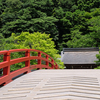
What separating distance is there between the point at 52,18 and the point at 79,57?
45.5 feet

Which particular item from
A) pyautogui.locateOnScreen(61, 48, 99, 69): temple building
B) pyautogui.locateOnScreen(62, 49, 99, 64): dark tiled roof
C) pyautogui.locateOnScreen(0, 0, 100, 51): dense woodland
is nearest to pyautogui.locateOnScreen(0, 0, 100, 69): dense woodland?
pyautogui.locateOnScreen(0, 0, 100, 51): dense woodland

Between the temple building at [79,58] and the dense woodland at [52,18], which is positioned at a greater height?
the dense woodland at [52,18]

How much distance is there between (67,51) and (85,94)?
2166cm

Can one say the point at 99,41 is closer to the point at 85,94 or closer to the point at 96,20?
the point at 96,20

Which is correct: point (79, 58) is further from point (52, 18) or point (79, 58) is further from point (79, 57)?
point (52, 18)

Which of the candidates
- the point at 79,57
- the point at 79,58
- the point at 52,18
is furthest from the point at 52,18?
the point at 79,58

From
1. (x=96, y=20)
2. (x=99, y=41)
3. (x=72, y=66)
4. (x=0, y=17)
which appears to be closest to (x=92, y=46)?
(x=99, y=41)

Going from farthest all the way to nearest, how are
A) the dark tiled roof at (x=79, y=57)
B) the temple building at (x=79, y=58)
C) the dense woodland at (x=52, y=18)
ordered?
the dense woodland at (x=52, y=18) → the dark tiled roof at (x=79, y=57) → the temple building at (x=79, y=58)

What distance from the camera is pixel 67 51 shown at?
24.0 metres

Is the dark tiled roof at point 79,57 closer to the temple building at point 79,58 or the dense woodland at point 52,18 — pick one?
the temple building at point 79,58

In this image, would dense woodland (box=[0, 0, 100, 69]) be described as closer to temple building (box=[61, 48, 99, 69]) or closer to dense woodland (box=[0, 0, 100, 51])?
dense woodland (box=[0, 0, 100, 51])

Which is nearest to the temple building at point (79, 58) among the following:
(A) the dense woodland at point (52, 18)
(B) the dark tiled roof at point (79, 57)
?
(B) the dark tiled roof at point (79, 57)

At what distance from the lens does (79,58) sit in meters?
21.1

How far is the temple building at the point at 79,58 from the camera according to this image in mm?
19092
